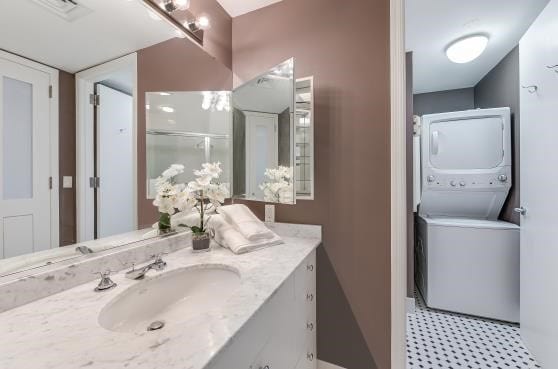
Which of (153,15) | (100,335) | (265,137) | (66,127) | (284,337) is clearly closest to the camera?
(100,335)

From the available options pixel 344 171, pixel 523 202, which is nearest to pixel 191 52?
pixel 344 171

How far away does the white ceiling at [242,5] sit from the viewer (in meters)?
1.65

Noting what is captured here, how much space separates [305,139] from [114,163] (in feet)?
3.28

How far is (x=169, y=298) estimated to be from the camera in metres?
0.98

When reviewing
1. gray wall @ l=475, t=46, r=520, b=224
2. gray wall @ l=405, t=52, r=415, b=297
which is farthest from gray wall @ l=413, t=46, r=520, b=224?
gray wall @ l=405, t=52, r=415, b=297

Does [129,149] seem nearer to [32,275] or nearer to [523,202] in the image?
[32,275]

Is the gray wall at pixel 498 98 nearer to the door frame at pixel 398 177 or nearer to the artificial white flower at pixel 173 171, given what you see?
the door frame at pixel 398 177

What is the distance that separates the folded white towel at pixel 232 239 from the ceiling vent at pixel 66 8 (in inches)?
40.0

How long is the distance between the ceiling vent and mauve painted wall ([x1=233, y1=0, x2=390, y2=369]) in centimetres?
110

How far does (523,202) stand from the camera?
1742mm

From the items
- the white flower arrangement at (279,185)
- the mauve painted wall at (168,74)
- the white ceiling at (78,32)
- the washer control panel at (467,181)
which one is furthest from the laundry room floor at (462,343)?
the white ceiling at (78,32)

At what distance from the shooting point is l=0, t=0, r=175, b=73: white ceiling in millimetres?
727

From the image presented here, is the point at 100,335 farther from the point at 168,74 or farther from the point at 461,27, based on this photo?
the point at 461,27

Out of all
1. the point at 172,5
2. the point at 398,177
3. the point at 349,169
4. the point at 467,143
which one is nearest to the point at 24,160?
the point at 172,5
